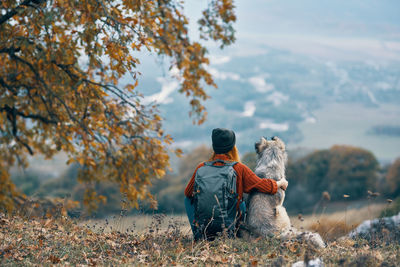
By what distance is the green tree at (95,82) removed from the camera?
24.8ft

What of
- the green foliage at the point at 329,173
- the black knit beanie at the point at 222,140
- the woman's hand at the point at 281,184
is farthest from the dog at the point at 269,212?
the green foliage at the point at 329,173

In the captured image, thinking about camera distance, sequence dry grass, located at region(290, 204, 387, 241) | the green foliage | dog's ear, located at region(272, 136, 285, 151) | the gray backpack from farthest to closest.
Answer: the green foliage, dry grass, located at region(290, 204, 387, 241), dog's ear, located at region(272, 136, 285, 151), the gray backpack

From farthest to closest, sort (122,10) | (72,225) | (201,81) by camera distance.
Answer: (201,81)
(122,10)
(72,225)

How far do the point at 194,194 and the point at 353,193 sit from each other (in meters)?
29.7

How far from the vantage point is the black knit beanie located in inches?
217

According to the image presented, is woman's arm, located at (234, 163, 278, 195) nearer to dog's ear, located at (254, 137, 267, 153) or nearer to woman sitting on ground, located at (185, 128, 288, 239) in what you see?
woman sitting on ground, located at (185, 128, 288, 239)

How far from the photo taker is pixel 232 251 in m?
5.18

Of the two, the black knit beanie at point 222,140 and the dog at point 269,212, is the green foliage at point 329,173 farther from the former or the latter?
the black knit beanie at point 222,140

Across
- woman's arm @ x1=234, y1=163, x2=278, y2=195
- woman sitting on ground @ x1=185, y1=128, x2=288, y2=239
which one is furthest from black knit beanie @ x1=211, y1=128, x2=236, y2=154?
woman's arm @ x1=234, y1=163, x2=278, y2=195

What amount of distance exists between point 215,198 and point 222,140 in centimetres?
80

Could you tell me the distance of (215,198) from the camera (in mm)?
5254

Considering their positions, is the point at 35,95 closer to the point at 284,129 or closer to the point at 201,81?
the point at 201,81

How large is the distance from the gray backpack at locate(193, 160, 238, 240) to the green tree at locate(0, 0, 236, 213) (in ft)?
9.24

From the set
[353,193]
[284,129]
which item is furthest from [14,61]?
[284,129]
